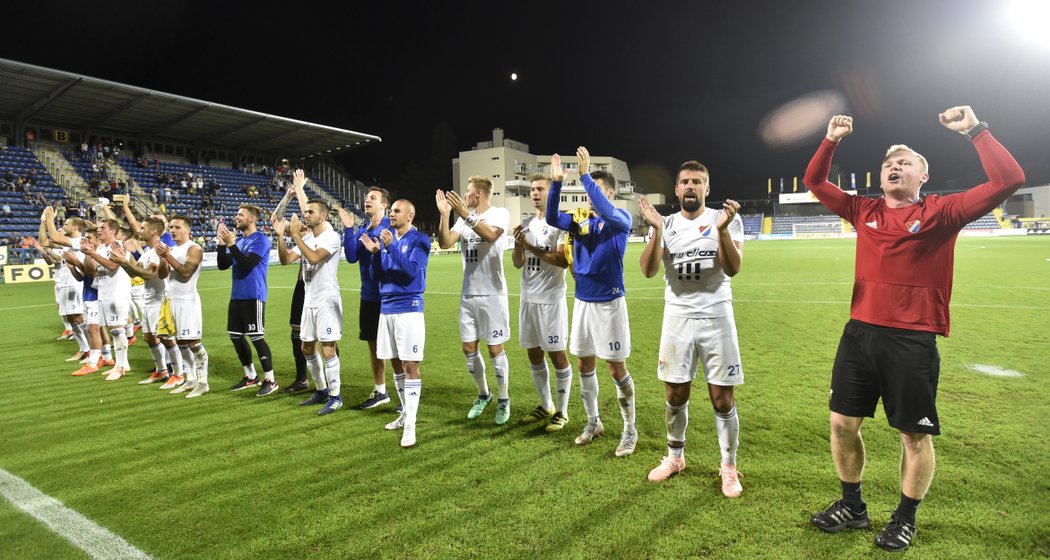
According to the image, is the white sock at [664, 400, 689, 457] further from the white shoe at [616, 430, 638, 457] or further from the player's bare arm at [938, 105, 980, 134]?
the player's bare arm at [938, 105, 980, 134]

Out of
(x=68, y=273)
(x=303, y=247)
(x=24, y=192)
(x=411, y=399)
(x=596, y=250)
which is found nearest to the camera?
(x=596, y=250)

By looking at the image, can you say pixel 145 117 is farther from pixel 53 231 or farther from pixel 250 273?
pixel 250 273

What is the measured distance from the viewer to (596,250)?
15.1ft

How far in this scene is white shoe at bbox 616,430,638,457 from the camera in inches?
175

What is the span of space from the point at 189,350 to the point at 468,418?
153 inches

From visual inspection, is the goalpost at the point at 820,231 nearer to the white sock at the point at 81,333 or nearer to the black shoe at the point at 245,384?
the black shoe at the point at 245,384

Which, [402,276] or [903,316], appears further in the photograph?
[402,276]

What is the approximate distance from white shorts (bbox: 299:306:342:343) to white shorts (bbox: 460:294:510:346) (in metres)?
1.50

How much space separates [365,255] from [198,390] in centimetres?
304

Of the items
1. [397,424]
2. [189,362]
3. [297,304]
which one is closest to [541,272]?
[397,424]

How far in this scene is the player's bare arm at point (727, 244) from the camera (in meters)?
3.50

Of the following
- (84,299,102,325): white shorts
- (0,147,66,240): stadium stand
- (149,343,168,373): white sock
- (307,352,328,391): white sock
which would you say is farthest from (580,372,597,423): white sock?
(0,147,66,240): stadium stand

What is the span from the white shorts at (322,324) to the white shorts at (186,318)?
179 cm

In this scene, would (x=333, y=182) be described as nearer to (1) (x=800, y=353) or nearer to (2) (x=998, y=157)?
(1) (x=800, y=353)
